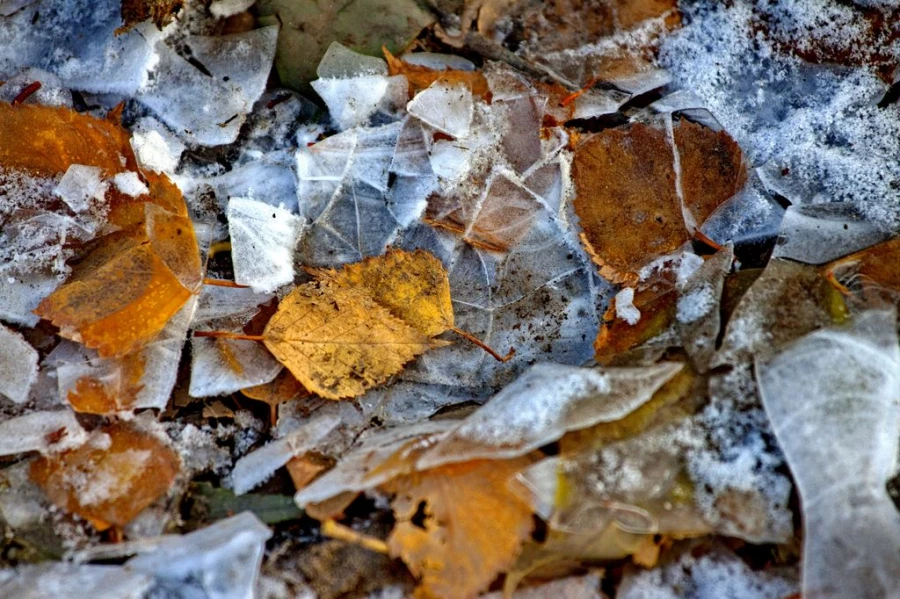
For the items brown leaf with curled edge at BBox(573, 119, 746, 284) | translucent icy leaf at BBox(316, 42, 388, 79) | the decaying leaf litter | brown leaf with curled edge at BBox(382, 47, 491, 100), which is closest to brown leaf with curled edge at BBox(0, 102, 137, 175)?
the decaying leaf litter

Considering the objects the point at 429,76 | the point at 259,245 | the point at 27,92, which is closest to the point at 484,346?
the point at 259,245

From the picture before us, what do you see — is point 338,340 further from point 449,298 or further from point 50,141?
point 50,141

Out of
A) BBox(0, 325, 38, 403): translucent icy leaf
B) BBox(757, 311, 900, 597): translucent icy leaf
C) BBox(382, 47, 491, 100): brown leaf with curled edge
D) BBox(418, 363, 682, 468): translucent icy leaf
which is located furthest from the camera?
BBox(382, 47, 491, 100): brown leaf with curled edge

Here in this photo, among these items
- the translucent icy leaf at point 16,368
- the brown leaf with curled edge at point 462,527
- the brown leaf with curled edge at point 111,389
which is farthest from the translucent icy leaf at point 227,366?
the brown leaf with curled edge at point 462,527

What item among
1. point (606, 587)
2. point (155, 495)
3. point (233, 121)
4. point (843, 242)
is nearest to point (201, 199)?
point (233, 121)

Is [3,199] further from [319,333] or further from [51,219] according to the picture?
[319,333]

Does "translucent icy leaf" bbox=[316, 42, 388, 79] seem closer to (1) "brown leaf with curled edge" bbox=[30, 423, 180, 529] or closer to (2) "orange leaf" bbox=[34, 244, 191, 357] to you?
(2) "orange leaf" bbox=[34, 244, 191, 357]
